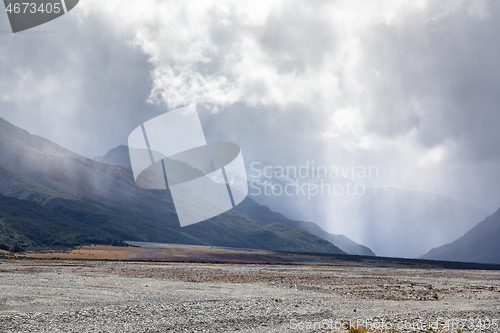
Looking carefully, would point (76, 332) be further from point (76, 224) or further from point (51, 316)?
point (76, 224)

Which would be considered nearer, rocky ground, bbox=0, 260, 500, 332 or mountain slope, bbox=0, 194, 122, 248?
rocky ground, bbox=0, 260, 500, 332

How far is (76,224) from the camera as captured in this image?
16650cm

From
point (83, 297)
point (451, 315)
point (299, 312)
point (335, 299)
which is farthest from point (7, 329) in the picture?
point (451, 315)

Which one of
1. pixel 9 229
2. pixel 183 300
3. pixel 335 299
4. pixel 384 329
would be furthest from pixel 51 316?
pixel 9 229

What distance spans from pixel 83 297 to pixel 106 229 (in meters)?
168

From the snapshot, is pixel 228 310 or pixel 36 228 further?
pixel 36 228

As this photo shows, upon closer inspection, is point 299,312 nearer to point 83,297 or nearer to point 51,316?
point 51,316

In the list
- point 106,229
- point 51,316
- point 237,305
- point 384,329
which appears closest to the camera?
point 384,329

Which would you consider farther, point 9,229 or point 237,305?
point 9,229

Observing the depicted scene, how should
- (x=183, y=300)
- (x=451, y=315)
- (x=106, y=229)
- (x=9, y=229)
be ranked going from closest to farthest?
(x=451, y=315), (x=183, y=300), (x=9, y=229), (x=106, y=229)

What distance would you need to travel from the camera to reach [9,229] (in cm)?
11944

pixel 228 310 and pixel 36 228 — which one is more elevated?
pixel 36 228

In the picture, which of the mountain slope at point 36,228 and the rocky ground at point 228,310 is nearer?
the rocky ground at point 228,310

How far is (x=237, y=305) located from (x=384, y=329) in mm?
11168
